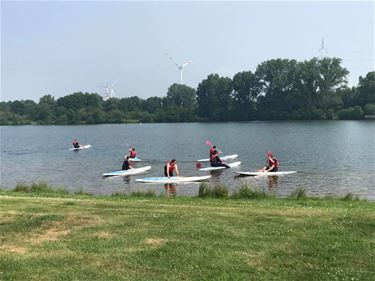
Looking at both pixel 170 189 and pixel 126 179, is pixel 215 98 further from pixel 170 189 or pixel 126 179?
pixel 170 189

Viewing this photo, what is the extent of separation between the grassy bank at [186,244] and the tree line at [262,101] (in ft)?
411

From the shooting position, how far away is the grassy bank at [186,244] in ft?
25.5

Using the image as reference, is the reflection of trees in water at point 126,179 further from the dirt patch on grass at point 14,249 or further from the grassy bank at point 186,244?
the dirt patch on grass at point 14,249

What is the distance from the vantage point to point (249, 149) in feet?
192

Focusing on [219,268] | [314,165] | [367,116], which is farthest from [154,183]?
[367,116]

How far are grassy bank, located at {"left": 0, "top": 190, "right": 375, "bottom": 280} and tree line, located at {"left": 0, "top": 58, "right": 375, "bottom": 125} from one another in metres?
125

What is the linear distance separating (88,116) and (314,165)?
15266 cm

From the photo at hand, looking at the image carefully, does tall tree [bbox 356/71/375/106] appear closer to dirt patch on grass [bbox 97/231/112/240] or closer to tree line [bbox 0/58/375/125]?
tree line [bbox 0/58/375/125]

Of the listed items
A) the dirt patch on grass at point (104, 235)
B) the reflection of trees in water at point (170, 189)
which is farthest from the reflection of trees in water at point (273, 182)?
the dirt patch on grass at point (104, 235)

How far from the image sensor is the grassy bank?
7785 millimetres

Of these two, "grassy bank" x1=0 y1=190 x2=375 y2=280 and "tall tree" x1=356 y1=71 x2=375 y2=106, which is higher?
"tall tree" x1=356 y1=71 x2=375 y2=106

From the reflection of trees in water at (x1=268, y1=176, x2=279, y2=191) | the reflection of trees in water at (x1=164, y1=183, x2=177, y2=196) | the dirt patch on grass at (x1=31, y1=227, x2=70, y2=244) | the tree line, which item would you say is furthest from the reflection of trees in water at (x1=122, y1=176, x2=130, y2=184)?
the tree line

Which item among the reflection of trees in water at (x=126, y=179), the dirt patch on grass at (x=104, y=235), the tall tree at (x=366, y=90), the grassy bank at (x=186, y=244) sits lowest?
the reflection of trees in water at (x=126, y=179)

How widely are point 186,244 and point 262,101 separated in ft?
484
